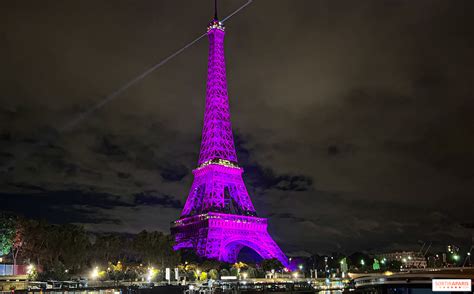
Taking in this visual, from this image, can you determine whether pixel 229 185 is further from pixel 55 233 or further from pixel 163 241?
pixel 55 233

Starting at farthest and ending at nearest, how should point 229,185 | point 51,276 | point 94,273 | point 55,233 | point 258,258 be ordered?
point 258,258
point 229,185
point 94,273
point 55,233
point 51,276

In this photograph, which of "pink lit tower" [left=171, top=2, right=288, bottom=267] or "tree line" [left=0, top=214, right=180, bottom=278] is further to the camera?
"pink lit tower" [left=171, top=2, right=288, bottom=267]

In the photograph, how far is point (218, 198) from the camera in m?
99.6

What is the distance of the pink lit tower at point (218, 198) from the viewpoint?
95188mm

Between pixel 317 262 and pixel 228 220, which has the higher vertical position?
pixel 228 220

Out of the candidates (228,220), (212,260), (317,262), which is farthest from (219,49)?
(317,262)

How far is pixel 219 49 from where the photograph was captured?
11300 centimetres

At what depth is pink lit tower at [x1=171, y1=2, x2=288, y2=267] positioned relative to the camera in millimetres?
95188

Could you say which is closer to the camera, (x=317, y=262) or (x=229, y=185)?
(x=229, y=185)

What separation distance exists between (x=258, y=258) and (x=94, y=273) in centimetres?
6617

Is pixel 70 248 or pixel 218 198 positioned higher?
pixel 218 198

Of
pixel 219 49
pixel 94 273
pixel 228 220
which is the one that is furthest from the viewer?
pixel 219 49

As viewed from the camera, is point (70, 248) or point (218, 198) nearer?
point (70, 248)

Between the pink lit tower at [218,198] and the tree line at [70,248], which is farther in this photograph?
the pink lit tower at [218,198]
